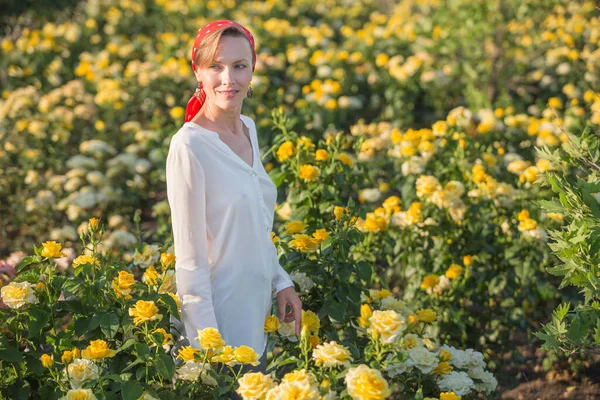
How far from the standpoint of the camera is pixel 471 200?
3.13 meters

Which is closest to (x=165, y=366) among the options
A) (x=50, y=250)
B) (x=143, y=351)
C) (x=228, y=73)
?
(x=143, y=351)

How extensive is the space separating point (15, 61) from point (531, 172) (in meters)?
4.83

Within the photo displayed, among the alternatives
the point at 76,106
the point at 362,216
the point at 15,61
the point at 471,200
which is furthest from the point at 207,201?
the point at 15,61

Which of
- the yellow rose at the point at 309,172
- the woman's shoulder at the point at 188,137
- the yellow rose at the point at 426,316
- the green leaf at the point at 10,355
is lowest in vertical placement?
the yellow rose at the point at 426,316

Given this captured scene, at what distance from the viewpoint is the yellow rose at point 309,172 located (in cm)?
269

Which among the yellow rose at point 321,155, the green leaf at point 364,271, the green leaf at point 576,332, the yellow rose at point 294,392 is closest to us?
the yellow rose at point 294,392

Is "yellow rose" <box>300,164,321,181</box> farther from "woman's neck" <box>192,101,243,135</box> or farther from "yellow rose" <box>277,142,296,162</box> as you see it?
"woman's neck" <box>192,101,243,135</box>

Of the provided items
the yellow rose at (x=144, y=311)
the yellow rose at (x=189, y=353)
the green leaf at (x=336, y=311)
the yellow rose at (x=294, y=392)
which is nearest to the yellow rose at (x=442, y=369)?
the green leaf at (x=336, y=311)

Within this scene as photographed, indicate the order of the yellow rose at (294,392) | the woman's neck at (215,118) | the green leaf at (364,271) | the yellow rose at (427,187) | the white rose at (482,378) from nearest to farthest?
the yellow rose at (294,392) < the woman's neck at (215,118) < the white rose at (482,378) < the green leaf at (364,271) < the yellow rose at (427,187)

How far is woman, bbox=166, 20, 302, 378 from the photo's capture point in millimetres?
1840

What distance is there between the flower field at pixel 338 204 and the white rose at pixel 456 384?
1 cm

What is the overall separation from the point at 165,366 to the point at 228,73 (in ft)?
2.58

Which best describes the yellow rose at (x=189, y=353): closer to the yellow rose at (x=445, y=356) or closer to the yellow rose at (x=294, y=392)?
the yellow rose at (x=294, y=392)

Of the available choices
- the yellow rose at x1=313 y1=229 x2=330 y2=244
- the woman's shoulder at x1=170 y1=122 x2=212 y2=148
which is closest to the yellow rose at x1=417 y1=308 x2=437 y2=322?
the yellow rose at x1=313 y1=229 x2=330 y2=244
